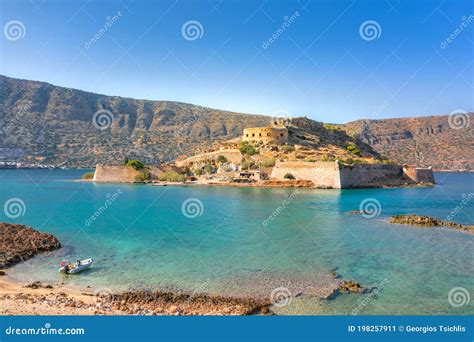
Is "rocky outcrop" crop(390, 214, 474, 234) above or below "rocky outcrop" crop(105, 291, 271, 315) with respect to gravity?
above

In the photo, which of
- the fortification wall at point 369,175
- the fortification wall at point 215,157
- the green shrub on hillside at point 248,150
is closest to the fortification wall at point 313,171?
the fortification wall at point 369,175

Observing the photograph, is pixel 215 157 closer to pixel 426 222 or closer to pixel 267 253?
pixel 426 222

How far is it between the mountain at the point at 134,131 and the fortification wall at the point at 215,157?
22.9 m

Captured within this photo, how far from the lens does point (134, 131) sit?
12575 cm

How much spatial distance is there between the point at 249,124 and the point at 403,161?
4547cm

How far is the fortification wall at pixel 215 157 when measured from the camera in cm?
5553

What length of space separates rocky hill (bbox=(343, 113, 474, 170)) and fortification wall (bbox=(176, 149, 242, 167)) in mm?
59184

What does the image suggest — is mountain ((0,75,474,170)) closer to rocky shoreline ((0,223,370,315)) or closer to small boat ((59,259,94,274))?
small boat ((59,259,94,274))

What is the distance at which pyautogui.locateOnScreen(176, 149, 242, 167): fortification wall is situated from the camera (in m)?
55.5

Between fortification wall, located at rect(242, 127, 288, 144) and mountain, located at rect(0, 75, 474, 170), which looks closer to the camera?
fortification wall, located at rect(242, 127, 288, 144)

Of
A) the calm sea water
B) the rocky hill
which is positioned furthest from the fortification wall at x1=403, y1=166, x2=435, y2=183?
the rocky hill

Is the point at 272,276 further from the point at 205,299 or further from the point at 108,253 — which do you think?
the point at 108,253

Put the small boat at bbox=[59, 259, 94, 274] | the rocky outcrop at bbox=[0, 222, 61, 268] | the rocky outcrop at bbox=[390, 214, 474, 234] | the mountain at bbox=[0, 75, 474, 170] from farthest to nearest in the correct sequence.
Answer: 1. the mountain at bbox=[0, 75, 474, 170]
2. the rocky outcrop at bbox=[390, 214, 474, 234]
3. the rocky outcrop at bbox=[0, 222, 61, 268]
4. the small boat at bbox=[59, 259, 94, 274]

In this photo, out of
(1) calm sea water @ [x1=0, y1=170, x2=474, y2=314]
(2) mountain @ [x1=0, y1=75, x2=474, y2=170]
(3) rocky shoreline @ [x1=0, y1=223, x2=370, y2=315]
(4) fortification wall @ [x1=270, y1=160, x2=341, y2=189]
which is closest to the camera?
(3) rocky shoreline @ [x1=0, y1=223, x2=370, y2=315]
